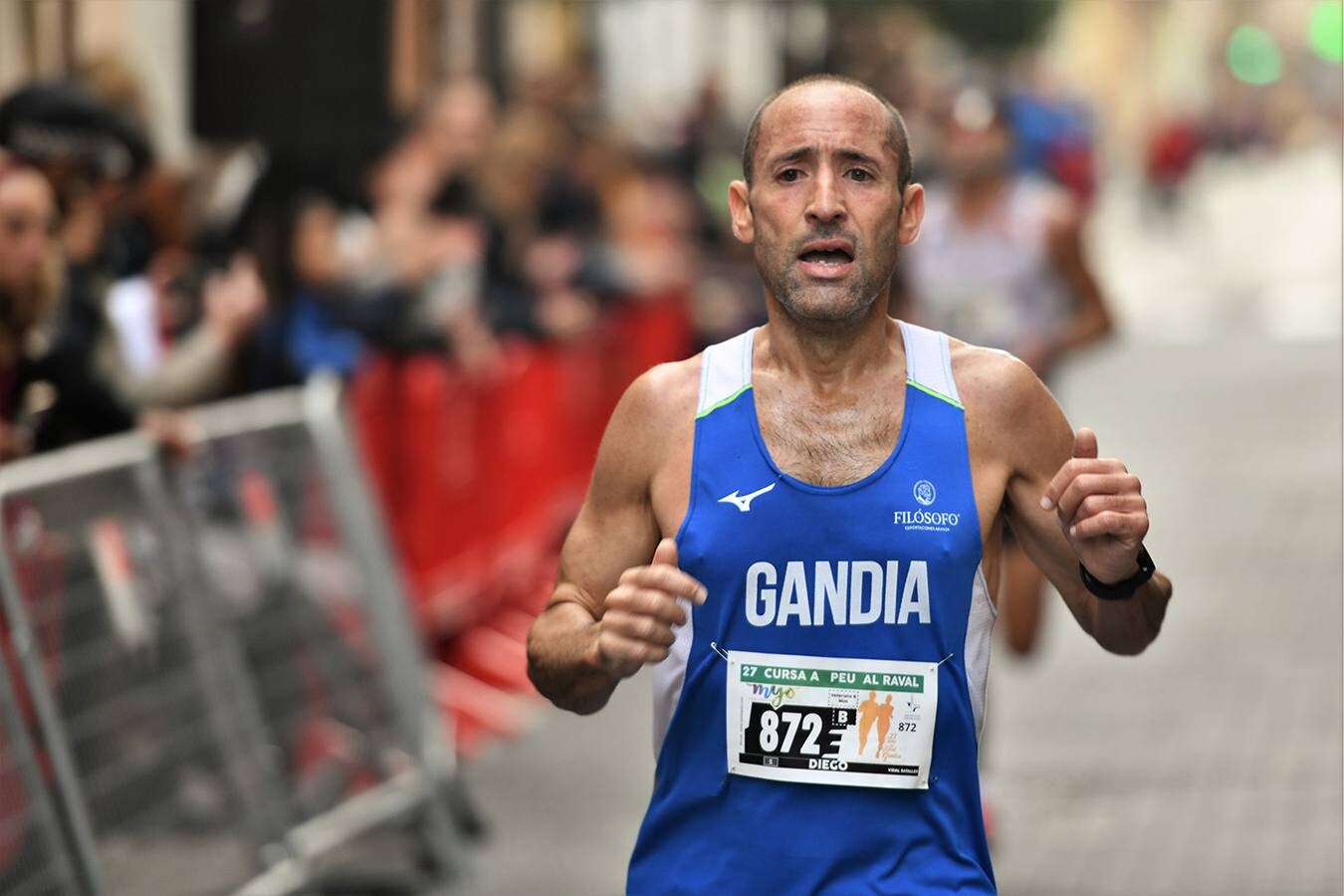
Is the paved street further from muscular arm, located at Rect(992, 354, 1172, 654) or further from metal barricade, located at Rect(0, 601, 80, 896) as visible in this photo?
muscular arm, located at Rect(992, 354, 1172, 654)

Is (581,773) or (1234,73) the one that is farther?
(1234,73)

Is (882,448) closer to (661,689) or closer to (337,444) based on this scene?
(661,689)

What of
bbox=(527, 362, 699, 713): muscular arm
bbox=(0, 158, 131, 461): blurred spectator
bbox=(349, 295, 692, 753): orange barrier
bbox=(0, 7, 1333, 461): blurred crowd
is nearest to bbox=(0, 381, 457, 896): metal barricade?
bbox=(0, 158, 131, 461): blurred spectator

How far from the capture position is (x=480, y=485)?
10203 millimetres

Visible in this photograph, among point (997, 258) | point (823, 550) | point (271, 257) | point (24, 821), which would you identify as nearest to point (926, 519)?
point (823, 550)

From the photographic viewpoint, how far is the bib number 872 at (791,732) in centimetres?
382

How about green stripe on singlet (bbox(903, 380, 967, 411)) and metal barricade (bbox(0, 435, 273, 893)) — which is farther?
metal barricade (bbox(0, 435, 273, 893))

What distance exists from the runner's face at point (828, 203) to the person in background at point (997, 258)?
Answer: 4365 mm

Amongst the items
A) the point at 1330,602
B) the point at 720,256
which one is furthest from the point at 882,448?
the point at 720,256

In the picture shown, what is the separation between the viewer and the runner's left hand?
3.58 m

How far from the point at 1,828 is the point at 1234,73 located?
94.3 meters

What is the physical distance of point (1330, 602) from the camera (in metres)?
11.4

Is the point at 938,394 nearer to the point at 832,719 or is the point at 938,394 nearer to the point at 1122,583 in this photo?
→ the point at 1122,583

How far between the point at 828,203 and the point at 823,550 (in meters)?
0.52
